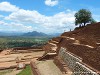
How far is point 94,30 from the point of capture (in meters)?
30.3

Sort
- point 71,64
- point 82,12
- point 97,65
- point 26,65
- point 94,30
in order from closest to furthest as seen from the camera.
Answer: point 97,65
point 71,64
point 94,30
point 26,65
point 82,12

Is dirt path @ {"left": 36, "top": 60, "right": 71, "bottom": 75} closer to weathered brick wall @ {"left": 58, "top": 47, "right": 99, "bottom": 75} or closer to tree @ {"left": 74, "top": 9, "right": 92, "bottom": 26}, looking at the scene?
weathered brick wall @ {"left": 58, "top": 47, "right": 99, "bottom": 75}

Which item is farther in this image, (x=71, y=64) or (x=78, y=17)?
(x=78, y=17)

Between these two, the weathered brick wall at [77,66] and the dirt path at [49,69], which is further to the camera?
the dirt path at [49,69]

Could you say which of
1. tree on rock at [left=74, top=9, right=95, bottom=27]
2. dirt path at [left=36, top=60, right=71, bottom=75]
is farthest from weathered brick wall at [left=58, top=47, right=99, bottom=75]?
tree on rock at [left=74, top=9, right=95, bottom=27]

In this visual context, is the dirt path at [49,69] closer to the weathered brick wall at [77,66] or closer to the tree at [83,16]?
the weathered brick wall at [77,66]

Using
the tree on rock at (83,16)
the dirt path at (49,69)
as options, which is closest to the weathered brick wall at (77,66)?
the dirt path at (49,69)

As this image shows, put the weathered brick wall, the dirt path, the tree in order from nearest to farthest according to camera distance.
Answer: the weathered brick wall, the dirt path, the tree

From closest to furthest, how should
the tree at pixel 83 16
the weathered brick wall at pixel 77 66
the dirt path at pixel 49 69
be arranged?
the weathered brick wall at pixel 77 66
the dirt path at pixel 49 69
the tree at pixel 83 16

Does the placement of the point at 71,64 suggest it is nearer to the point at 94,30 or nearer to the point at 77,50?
the point at 77,50

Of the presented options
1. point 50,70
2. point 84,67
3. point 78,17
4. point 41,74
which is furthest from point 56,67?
point 78,17

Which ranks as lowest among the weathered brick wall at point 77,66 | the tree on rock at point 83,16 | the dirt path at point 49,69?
the dirt path at point 49,69

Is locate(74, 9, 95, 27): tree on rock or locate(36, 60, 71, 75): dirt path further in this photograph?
locate(74, 9, 95, 27): tree on rock

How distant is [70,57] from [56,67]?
2610mm
